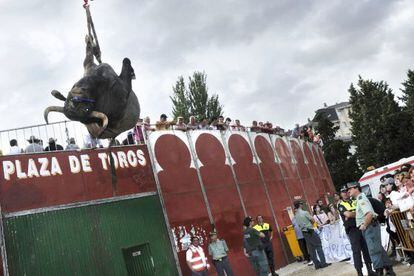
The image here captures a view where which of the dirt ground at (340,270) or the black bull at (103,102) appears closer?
the black bull at (103,102)

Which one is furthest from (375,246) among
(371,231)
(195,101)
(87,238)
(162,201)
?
(195,101)

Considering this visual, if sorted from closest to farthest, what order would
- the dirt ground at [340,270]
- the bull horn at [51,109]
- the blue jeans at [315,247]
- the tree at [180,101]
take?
the bull horn at [51,109] → the dirt ground at [340,270] → the blue jeans at [315,247] → the tree at [180,101]

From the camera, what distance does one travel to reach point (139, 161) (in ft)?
46.6

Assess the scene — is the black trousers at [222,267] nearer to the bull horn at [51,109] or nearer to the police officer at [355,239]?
the police officer at [355,239]

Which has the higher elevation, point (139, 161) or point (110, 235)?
point (139, 161)

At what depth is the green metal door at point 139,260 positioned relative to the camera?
505 inches

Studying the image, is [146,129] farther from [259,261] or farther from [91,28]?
[91,28]

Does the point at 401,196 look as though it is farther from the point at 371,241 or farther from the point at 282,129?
the point at 282,129

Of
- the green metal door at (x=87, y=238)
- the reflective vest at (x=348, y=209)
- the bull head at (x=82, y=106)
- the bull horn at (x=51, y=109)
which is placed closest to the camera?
the bull head at (x=82, y=106)

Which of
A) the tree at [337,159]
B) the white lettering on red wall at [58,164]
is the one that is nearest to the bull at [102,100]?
the white lettering on red wall at [58,164]

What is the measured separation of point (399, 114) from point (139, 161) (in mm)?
→ 29908

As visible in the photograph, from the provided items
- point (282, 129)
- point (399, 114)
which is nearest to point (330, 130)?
point (399, 114)

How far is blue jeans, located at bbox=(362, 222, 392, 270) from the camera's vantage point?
885 cm

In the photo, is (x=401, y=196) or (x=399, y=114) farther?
(x=399, y=114)
